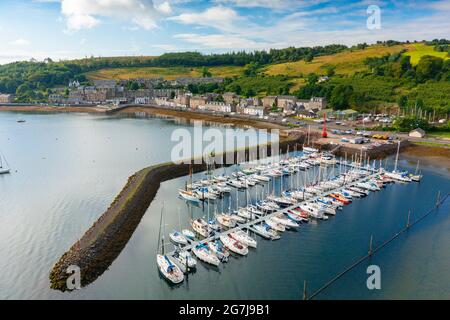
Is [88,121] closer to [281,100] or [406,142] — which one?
[281,100]

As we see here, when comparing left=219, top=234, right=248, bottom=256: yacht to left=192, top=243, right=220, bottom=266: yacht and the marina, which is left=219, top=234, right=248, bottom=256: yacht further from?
left=192, top=243, right=220, bottom=266: yacht

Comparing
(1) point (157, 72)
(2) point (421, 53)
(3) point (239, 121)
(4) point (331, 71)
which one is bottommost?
(3) point (239, 121)

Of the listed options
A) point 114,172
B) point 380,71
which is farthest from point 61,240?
point 380,71

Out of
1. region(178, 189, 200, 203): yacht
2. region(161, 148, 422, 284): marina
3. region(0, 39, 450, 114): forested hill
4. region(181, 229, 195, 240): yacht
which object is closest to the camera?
region(161, 148, 422, 284): marina

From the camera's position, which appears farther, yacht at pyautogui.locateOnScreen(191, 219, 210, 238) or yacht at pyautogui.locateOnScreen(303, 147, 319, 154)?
yacht at pyautogui.locateOnScreen(303, 147, 319, 154)

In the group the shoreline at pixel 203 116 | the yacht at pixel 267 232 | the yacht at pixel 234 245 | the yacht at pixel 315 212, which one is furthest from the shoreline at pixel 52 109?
the yacht at pixel 234 245

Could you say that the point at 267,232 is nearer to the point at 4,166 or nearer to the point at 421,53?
the point at 4,166

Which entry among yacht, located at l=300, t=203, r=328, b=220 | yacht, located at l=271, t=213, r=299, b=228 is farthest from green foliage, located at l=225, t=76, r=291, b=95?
yacht, located at l=271, t=213, r=299, b=228

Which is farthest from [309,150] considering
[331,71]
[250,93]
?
[331,71]
